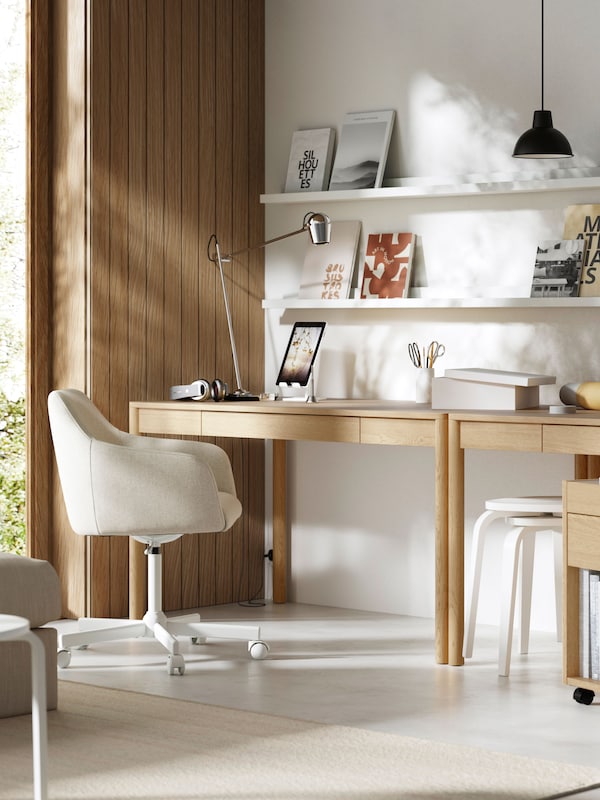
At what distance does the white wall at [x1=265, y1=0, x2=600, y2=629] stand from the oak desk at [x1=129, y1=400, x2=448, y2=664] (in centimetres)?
41

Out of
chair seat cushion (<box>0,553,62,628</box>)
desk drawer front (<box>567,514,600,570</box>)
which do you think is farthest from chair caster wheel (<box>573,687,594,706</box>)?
chair seat cushion (<box>0,553,62,628</box>)

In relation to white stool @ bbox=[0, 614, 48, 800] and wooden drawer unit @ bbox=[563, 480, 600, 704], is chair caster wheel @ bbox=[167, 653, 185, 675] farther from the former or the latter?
white stool @ bbox=[0, 614, 48, 800]

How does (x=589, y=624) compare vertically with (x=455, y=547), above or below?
below

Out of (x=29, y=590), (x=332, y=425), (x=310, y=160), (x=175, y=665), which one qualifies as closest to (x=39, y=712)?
(x=29, y=590)

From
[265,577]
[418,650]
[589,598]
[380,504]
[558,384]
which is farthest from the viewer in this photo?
[265,577]

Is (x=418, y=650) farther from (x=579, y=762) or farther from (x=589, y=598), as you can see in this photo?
(x=579, y=762)

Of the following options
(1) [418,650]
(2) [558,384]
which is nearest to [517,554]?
(1) [418,650]

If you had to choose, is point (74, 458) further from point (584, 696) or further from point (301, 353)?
point (584, 696)

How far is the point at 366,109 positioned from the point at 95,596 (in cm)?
215

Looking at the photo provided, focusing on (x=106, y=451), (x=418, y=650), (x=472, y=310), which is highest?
(x=472, y=310)

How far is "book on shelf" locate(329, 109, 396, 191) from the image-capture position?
530 cm

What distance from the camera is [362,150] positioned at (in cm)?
535

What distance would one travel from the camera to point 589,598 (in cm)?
380

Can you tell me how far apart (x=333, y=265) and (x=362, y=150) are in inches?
18.1
